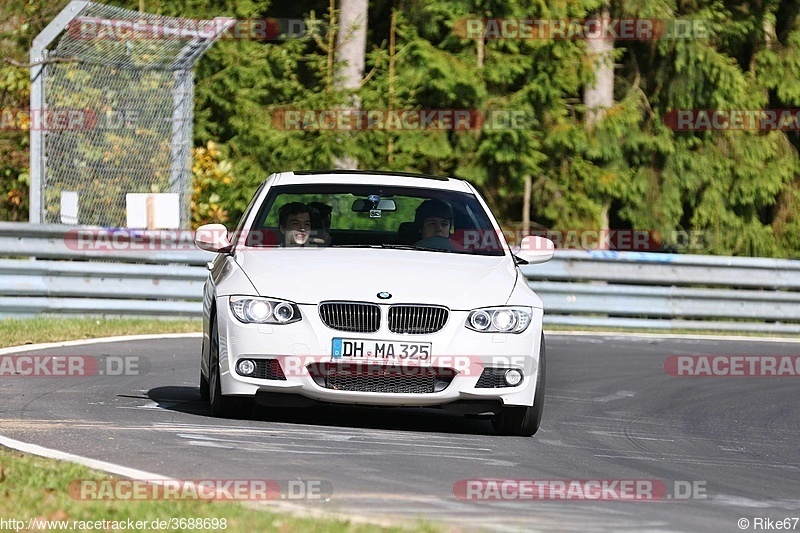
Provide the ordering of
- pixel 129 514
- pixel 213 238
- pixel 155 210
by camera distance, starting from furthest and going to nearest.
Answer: pixel 155 210
pixel 213 238
pixel 129 514

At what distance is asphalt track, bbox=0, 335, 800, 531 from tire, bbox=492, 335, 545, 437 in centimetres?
8

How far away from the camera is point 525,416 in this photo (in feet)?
29.1

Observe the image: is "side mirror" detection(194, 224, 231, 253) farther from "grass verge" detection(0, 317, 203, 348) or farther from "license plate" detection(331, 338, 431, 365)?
"grass verge" detection(0, 317, 203, 348)

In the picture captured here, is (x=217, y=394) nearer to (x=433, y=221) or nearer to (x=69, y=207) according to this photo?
(x=433, y=221)

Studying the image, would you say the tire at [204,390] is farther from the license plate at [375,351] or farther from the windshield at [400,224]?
the license plate at [375,351]

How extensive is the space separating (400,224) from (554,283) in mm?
9171

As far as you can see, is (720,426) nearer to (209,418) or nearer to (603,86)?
(209,418)

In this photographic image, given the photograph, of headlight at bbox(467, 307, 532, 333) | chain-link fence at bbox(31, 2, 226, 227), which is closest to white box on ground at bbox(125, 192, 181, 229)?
chain-link fence at bbox(31, 2, 226, 227)

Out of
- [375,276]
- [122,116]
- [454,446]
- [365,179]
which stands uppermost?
[122,116]

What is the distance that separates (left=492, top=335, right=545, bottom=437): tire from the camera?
885 centimetres

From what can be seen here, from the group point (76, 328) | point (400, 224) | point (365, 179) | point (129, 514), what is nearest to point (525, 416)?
point (400, 224)

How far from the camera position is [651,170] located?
2767 cm

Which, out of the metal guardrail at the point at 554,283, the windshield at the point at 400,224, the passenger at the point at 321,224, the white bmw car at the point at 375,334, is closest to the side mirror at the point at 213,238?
the windshield at the point at 400,224

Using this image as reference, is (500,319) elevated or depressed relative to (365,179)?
depressed
